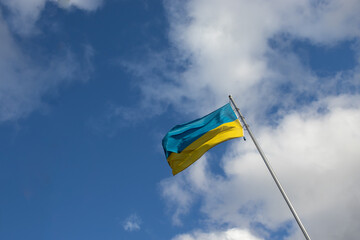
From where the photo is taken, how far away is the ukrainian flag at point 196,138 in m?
23.1

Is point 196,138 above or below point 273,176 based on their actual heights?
above

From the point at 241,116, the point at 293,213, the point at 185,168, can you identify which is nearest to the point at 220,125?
the point at 241,116

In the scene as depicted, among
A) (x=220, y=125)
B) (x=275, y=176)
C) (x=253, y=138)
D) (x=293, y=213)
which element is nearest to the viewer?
(x=293, y=213)

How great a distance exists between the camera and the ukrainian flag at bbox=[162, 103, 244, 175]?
75.7 feet

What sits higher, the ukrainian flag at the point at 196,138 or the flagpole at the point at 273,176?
the ukrainian flag at the point at 196,138

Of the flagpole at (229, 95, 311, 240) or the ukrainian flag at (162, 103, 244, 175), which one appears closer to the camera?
the flagpole at (229, 95, 311, 240)

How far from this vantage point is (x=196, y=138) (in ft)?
76.4

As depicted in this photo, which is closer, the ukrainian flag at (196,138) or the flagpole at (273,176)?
the flagpole at (273,176)

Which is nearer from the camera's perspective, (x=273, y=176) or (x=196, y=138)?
(x=273, y=176)

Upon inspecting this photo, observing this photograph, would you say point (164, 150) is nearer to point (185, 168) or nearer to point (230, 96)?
point (185, 168)

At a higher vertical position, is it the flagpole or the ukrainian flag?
the ukrainian flag

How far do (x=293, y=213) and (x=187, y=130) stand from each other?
9.35 m

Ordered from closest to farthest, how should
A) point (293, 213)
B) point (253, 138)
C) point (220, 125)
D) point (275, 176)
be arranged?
point (293, 213), point (275, 176), point (253, 138), point (220, 125)

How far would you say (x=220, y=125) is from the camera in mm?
23078
